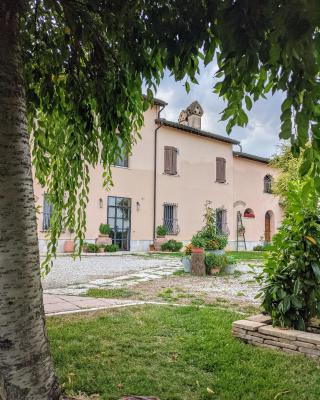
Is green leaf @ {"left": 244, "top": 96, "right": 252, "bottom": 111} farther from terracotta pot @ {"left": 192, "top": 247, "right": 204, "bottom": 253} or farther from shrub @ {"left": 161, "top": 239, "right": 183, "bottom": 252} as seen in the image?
shrub @ {"left": 161, "top": 239, "right": 183, "bottom": 252}

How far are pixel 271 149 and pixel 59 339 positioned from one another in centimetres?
1897

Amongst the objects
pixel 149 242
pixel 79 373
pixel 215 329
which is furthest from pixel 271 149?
pixel 79 373

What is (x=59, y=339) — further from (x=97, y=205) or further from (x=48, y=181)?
(x=97, y=205)

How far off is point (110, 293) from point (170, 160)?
1303 cm

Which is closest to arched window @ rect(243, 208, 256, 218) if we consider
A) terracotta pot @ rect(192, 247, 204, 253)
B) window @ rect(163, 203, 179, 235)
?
window @ rect(163, 203, 179, 235)

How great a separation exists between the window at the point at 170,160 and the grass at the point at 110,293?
1243 cm

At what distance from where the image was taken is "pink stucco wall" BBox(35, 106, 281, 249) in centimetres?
1672

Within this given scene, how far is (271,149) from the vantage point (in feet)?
67.6

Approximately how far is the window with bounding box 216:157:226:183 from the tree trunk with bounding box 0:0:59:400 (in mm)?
18880

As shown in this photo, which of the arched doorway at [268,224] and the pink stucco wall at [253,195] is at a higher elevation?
the pink stucco wall at [253,195]

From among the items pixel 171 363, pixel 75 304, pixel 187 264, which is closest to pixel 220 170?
pixel 187 264

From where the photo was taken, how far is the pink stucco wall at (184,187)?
16.7 m

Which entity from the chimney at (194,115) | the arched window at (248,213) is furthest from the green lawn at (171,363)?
the arched window at (248,213)

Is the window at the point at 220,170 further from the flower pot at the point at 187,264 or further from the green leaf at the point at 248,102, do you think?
the green leaf at the point at 248,102
